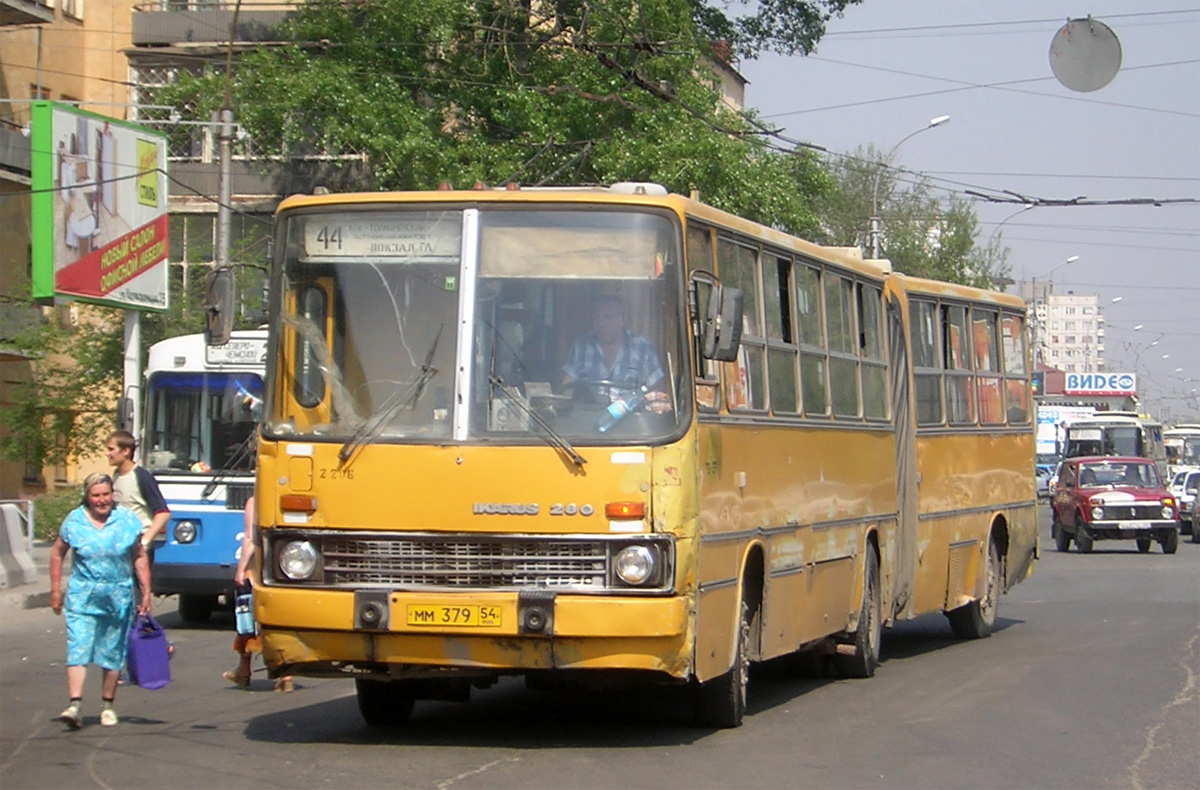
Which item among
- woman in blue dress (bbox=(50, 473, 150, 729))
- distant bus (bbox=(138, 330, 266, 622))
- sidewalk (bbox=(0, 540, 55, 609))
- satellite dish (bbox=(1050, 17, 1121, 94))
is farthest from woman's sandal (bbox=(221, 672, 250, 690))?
Answer: satellite dish (bbox=(1050, 17, 1121, 94))

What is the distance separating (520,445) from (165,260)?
62.4 feet

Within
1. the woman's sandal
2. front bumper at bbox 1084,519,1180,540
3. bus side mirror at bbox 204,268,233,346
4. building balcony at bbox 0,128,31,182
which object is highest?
building balcony at bbox 0,128,31,182

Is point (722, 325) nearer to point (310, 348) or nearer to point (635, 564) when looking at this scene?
point (635, 564)

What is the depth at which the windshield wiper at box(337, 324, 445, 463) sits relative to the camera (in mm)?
9688

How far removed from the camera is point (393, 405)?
9.75 meters

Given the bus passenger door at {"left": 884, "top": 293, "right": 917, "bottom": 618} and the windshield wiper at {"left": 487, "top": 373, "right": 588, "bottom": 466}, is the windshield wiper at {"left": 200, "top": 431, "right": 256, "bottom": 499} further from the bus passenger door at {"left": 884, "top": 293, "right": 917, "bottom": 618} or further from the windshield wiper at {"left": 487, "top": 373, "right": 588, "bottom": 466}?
the windshield wiper at {"left": 487, "top": 373, "right": 588, "bottom": 466}

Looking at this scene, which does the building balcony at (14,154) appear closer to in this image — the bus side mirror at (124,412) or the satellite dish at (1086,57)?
the bus side mirror at (124,412)

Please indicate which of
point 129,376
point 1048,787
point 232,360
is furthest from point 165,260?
point 1048,787

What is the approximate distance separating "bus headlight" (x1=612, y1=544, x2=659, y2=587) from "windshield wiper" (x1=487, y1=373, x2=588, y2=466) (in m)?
0.50

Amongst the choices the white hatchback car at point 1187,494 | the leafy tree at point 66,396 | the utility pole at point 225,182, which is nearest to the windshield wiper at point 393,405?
the utility pole at point 225,182

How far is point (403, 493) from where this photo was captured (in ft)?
31.3

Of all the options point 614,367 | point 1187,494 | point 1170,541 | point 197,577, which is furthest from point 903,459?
point 1187,494

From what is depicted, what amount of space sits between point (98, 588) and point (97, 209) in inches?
630

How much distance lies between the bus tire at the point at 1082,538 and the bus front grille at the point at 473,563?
28807 mm
